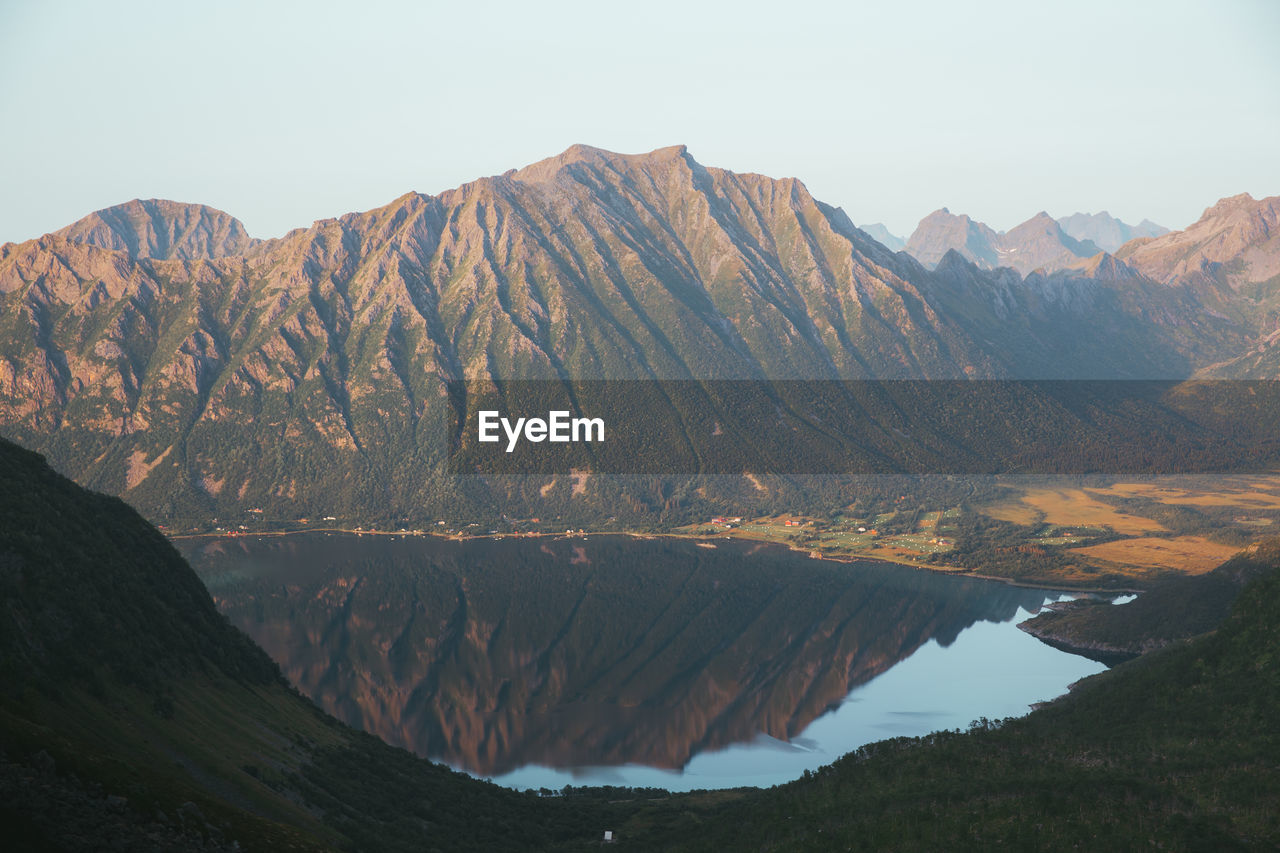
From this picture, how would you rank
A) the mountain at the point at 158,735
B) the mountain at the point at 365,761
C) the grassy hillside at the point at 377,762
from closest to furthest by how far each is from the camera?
the mountain at the point at 158,735
the mountain at the point at 365,761
the grassy hillside at the point at 377,762

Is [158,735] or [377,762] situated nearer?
[158,735]

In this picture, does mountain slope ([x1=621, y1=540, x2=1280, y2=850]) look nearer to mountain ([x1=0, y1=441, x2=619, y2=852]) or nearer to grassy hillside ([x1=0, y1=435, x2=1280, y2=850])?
grassy hillside ([x1=0, y1=435, x2=1280, y2=850])

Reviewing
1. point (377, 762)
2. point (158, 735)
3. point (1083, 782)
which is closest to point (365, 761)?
point (377, 762)

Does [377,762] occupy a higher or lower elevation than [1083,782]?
lower

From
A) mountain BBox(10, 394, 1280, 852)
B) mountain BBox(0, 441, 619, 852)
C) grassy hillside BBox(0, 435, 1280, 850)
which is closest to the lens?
mountain BBox(0, 441, 619, 852)

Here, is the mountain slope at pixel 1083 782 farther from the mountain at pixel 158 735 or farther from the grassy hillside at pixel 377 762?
the mountain at pixel 158 735

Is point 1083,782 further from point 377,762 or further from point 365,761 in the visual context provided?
point 377,762

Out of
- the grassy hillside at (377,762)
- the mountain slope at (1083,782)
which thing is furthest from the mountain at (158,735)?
the mountain slope at (1083,782)

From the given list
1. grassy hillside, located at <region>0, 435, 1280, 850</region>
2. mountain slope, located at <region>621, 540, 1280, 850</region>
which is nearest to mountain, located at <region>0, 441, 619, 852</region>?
grassy hillside, located at <region>0, 435, 1280, 850</region>

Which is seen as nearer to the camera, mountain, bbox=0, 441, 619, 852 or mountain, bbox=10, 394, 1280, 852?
mountain, bbox=0, 441, 619, 852
